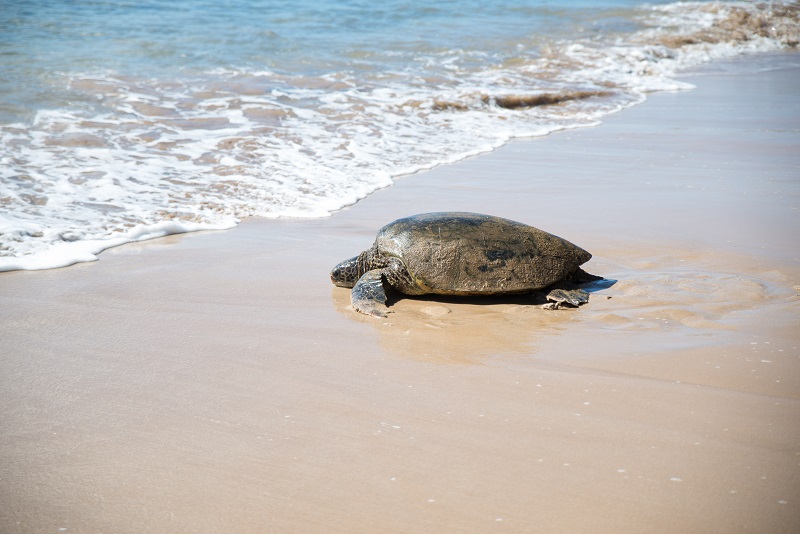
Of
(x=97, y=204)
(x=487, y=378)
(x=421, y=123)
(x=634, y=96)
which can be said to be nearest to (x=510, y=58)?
(x=634, y=96)

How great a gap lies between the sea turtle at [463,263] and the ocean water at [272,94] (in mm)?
1991

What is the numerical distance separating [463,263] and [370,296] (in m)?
0.56

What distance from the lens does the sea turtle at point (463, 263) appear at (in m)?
3.95

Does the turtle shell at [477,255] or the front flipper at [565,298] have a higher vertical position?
the turtle shell at [477,255]

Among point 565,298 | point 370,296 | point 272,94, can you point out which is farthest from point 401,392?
point 272,94

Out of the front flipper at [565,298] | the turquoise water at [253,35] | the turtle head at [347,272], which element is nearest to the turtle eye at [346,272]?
the turtle head at [347,272]

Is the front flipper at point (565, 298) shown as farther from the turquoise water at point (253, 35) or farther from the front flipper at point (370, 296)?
the turquoise water at point (253, 35)

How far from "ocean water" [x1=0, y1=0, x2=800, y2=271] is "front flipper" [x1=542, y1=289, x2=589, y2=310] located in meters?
2.71

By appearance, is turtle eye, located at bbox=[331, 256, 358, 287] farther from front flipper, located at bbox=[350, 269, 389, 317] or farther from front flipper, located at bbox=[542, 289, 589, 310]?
front flipper, located at bbox=[542, 289, 589, 310]

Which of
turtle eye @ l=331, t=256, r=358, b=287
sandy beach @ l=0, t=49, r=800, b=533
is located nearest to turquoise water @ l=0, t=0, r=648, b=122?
sandy beach @ l=0, t=49, r=800, b=533

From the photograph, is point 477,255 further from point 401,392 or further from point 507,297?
point 401,392

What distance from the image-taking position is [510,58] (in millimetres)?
15188

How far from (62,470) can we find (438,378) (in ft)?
4.88

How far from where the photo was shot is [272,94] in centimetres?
1081
